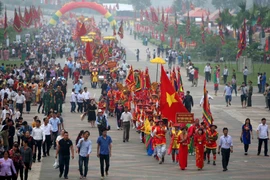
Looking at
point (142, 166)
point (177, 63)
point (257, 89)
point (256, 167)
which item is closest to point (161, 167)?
point (142, 166)

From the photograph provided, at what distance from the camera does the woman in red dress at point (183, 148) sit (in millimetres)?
22352

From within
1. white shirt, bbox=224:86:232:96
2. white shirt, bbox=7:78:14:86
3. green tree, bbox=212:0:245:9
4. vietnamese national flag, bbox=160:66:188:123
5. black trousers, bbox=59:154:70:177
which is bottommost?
black trousers, bbox=59:154:70:177

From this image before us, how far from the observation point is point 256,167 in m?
22.8

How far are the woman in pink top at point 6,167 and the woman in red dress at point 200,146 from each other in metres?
5.38

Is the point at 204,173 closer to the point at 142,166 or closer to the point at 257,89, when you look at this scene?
the point at 142,166

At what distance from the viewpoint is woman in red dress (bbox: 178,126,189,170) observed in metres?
22.4

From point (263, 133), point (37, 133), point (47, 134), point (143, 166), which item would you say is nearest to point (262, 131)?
point (263, 133)

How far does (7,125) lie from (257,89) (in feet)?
78.1

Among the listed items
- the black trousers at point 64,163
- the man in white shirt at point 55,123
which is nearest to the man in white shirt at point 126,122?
the man in white shirt at point 55,123

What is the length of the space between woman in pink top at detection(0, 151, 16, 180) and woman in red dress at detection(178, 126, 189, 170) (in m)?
5.04

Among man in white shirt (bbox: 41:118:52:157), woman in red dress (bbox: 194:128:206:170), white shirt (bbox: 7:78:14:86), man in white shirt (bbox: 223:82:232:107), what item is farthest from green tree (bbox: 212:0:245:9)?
woman in red dress (bbox: 194:128:206:170)

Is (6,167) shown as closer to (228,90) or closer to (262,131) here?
(262,131)

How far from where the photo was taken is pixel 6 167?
18766 mm

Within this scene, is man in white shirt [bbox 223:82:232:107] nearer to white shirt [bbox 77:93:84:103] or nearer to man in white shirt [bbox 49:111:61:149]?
white shirt [bbox 77:93:84:103]
